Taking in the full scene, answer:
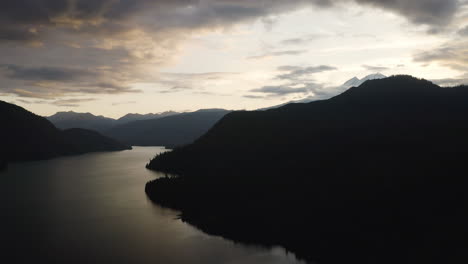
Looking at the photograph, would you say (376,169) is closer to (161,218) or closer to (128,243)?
(161,218)

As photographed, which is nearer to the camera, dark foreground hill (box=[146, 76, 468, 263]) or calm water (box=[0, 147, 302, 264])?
calm water (box=[0, 147, 302, 264])

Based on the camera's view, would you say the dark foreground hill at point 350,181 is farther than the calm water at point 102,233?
Answer: Yes

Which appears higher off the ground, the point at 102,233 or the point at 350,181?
the point at 350,181

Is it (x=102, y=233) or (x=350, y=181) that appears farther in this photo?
(x=350, y=181)

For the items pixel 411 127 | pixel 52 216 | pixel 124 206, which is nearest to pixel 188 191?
pixel 124 206
